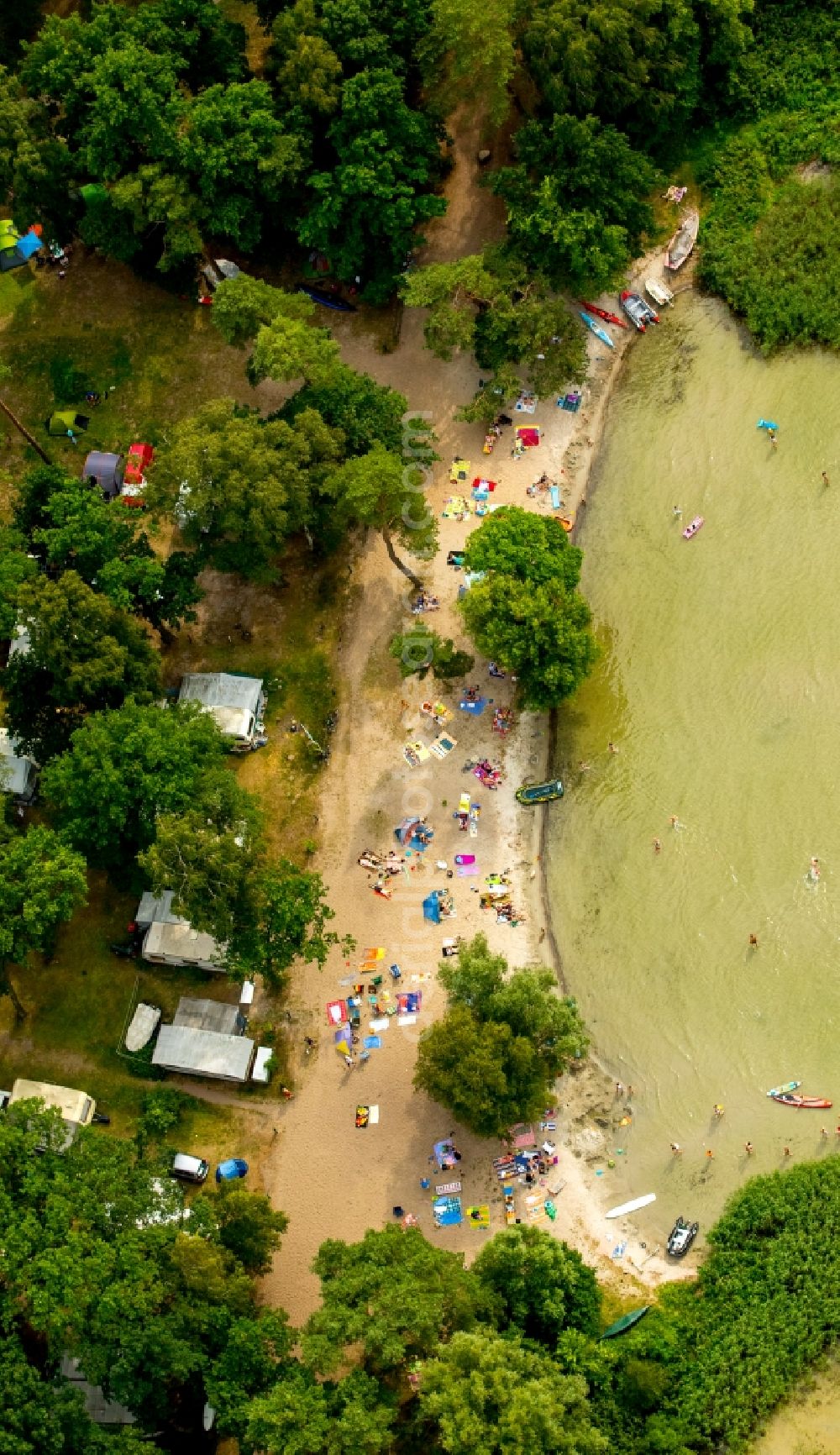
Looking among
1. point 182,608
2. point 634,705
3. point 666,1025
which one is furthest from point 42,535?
point 666,1025

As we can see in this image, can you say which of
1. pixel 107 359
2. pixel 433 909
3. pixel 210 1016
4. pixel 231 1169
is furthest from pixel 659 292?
pixel 231 1169

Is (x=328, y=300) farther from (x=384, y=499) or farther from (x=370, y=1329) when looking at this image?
(x=370, y=1329)

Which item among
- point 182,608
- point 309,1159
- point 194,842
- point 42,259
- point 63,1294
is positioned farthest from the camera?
point 42,259

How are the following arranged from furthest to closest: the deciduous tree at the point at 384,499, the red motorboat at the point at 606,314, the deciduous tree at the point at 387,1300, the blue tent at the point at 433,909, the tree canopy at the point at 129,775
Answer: the red motorboat at the point at 606,314, the blue tent at the point at 433,909, the deciduous tree at the point at 384,499, the tree canopy at the point at 129,775, the deciduous tree at the point at 387,1300

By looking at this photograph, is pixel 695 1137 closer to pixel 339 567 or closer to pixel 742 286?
pixel 339 567

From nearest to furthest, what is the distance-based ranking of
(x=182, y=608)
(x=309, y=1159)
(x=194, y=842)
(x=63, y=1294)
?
(x=63, y=1294) < (x=194, y=842) < (x=309, y=1159) < (x=182, y=608)

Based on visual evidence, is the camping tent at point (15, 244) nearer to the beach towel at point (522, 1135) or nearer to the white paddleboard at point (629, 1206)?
the beach towel at point (522, 1135)

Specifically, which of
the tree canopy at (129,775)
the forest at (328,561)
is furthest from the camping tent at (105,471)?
the tree canopy at (129,775)
